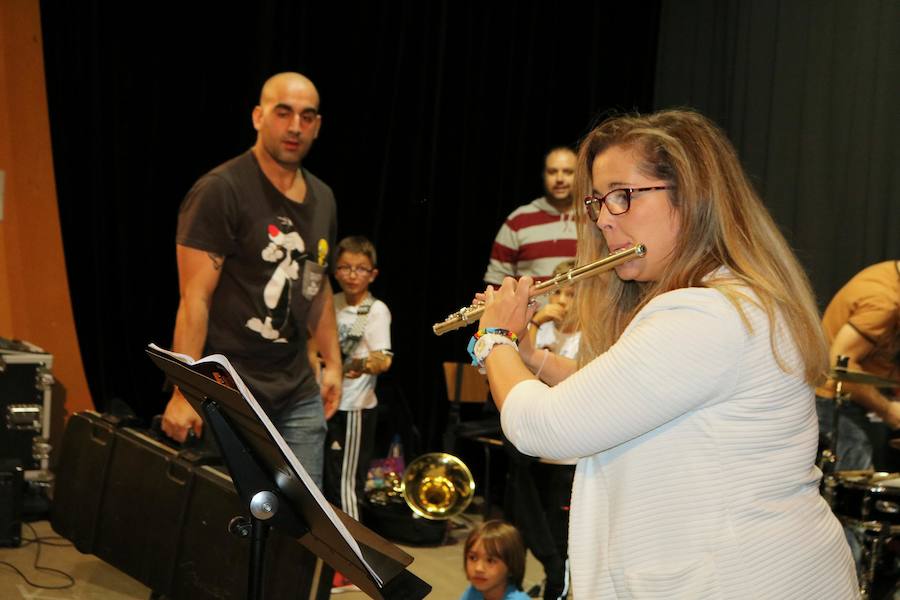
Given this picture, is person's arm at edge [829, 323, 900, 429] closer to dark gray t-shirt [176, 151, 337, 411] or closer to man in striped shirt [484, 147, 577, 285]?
man in striped shirt [484, 147, 577, 285]

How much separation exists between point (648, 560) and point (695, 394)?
0.88 ft

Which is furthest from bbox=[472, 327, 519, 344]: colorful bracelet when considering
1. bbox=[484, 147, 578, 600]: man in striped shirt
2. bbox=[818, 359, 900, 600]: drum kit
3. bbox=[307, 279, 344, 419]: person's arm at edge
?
bbox=[484, 147, 578, 600]: man in striped shirt

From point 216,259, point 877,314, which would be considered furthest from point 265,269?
point 877,314

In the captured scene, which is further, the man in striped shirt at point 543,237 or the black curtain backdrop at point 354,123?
the black curtain backdrop at point 354,123

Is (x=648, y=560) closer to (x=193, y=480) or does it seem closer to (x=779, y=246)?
(x=779, y=246)

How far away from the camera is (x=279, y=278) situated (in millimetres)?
3295

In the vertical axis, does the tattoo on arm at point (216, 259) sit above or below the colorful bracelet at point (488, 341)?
above

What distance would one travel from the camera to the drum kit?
140 inches

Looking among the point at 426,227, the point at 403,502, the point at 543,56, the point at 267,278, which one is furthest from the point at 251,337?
the point at 543,56

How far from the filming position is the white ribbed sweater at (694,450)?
1534mm

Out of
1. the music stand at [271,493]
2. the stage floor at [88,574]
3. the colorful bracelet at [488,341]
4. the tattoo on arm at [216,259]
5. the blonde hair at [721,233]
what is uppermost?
the blonde hair at [721,233]

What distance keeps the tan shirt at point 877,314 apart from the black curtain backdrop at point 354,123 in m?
1.78

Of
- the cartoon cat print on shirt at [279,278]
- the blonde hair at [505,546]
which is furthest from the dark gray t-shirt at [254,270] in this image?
the blonde hair at [505,546]

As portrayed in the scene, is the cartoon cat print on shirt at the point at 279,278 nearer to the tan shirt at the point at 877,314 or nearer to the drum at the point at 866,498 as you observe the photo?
the drum at the point at 866,498
